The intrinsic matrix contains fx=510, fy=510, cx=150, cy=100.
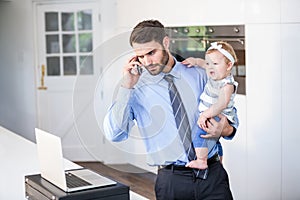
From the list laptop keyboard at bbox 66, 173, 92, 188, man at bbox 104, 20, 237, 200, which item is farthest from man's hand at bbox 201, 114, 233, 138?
laptop keyboard at bbox 66, 173, 92, 188

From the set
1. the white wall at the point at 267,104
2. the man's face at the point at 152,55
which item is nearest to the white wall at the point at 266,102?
the white wall at the point at 267,104

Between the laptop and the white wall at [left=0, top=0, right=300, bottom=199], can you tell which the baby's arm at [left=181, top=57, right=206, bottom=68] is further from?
the white wall at [left=0, top=0, right=300, bottom=199]

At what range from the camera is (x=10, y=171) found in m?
2.14

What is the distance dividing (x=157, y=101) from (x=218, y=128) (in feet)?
0.61

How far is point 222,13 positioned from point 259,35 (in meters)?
0.40

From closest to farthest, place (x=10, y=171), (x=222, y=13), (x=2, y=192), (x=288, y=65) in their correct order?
(x=2, y=192) < (x=10, y=171) < (x=288, y=65) < (x=222, y=13)

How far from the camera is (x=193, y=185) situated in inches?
64.1

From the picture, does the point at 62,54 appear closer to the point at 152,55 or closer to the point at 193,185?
the point at 193,185

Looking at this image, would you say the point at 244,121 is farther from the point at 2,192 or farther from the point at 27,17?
the point at 27,17

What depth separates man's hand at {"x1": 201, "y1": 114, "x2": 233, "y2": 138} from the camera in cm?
137

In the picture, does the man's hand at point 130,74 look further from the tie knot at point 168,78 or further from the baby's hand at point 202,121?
the baby's hand at point 202,121

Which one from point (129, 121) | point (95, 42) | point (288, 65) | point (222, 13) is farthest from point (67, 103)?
point (129, 121)

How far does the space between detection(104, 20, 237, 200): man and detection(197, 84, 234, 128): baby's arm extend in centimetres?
2

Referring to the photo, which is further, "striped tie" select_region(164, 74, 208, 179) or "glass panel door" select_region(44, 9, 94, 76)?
"glass panel door" select_region(44, 9, 94, 76)
